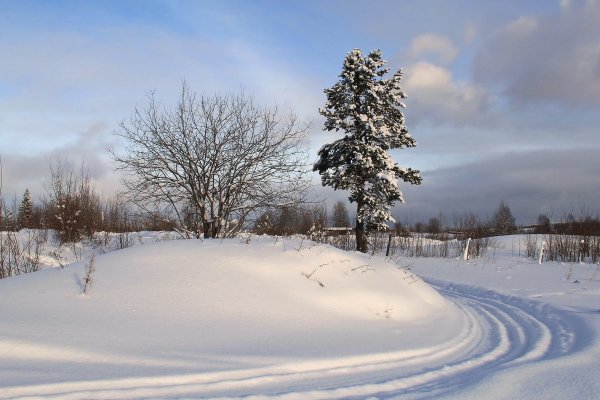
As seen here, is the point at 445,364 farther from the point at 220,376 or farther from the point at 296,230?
the point at 296,230

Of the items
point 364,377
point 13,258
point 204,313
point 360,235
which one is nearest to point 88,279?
point 204,313

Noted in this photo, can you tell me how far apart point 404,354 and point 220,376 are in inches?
82.8

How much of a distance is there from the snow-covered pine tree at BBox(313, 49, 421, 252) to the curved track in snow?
15572 mm

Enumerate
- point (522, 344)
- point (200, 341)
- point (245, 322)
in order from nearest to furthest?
1. point (200, 341)
2. point (245, 322)
3. point (522, 344)

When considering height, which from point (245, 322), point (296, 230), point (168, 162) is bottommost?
point (245, 322)

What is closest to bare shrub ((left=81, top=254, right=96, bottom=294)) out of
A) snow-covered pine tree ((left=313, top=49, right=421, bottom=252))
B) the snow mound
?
the snow mound

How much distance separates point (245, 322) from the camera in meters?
5.16

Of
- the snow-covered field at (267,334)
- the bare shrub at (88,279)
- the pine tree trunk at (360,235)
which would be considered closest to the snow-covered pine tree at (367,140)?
the pine tree trunk at (360,235)

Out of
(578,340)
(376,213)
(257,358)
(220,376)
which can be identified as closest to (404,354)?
(257,358)

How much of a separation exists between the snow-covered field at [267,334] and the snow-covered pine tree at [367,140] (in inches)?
532

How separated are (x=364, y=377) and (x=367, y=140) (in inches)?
754

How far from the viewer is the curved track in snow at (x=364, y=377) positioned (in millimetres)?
3402

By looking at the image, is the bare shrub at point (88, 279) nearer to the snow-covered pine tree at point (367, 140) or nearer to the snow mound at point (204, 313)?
the snow mound at point (204, 313)

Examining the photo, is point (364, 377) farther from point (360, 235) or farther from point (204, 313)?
point (360, 235)
